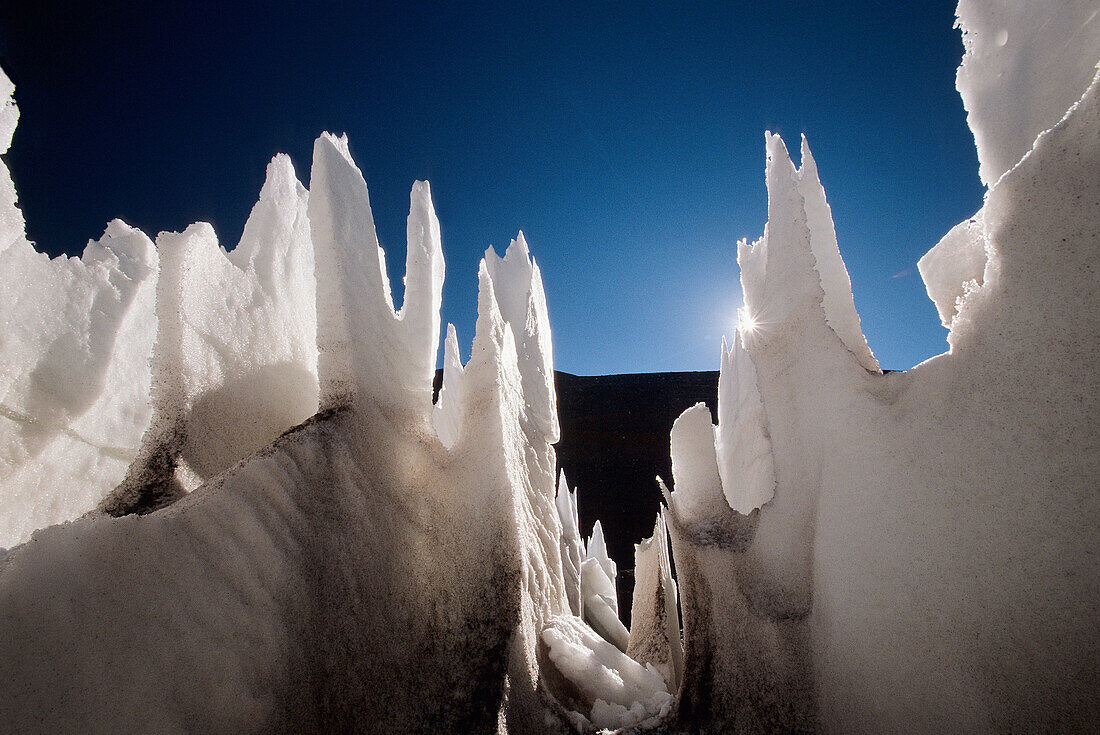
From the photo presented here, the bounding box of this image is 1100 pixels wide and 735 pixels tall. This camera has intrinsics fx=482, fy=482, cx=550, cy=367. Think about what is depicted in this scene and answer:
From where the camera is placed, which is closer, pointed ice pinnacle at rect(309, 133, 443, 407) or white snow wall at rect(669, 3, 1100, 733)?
white snow wall at rect(669, 3, 1100, 733)

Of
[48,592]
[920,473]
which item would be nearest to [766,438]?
[920,473]

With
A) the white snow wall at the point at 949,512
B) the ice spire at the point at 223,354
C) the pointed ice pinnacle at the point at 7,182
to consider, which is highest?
the pointed ice pinnacle at the point at 7,182

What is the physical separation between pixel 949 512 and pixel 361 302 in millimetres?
1339

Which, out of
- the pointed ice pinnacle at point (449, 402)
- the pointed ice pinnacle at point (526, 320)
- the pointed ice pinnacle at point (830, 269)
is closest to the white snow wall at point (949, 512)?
the pointed ice pinnacle at point (830, 269)

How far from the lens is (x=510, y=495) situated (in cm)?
124

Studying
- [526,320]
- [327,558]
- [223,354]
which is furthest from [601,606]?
[223,354]

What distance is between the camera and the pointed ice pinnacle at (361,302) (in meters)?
1.17

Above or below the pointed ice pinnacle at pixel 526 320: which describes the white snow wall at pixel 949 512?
below

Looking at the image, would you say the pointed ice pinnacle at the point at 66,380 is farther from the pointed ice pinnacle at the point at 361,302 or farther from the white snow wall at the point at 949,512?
the white snow wall at the point at 949,512

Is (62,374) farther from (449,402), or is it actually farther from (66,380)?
(449,402)

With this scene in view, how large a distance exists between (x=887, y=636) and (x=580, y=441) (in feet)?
44.1

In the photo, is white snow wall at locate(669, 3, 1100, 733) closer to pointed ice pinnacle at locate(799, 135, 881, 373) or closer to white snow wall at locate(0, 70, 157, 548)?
pointed ice pinnacle at locate(799, 135, 881, 373)

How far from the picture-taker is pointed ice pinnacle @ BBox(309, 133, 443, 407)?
1173mm

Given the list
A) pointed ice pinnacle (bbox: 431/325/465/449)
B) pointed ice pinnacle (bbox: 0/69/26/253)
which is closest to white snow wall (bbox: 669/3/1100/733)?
pointed ice pinnacle (bbox: 431/325/465/449)
